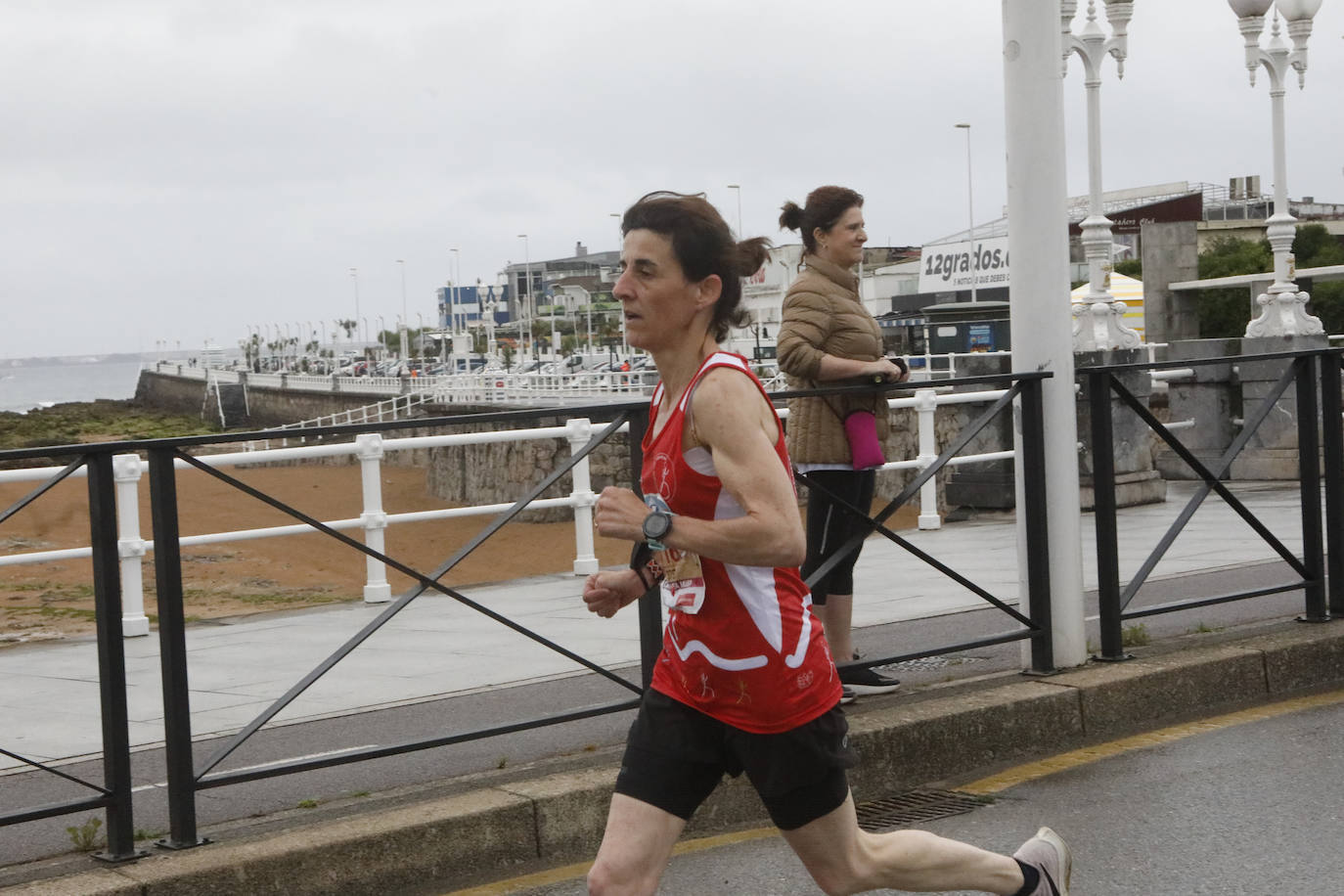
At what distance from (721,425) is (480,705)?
3.77 meters

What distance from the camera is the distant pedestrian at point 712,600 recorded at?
9.59 feet

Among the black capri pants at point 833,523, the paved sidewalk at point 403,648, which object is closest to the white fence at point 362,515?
the paved sidewalk at point 403,648

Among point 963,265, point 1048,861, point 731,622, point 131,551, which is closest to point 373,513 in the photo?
point 131,551

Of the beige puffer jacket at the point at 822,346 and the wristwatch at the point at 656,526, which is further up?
the beige puffer jacket at the point at 822,346

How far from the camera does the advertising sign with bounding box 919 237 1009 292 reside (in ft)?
218

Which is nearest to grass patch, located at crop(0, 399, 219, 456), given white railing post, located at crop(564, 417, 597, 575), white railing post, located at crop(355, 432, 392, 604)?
white railing post, located at crop(564, 417, 597, 575)

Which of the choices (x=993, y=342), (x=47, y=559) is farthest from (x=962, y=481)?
(x=993, y=342)

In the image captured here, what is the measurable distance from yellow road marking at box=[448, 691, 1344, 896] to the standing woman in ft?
2.26

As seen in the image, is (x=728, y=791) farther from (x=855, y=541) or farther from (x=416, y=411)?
(x=416, y=411)

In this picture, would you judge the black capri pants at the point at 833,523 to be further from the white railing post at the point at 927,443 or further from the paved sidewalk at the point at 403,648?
the white railing post at the point at 927,443

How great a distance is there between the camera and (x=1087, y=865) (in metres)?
4.39

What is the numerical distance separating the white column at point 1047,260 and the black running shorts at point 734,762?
3.26 meters

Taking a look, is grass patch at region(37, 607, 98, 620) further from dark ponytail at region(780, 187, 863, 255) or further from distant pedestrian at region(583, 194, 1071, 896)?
distant pedestrian at region(583, 194, 1071, 896)

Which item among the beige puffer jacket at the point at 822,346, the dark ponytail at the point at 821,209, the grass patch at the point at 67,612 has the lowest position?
the grass patch at the point at 67,612
